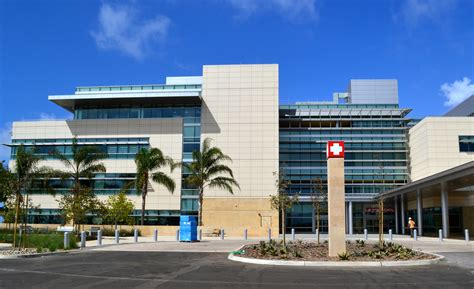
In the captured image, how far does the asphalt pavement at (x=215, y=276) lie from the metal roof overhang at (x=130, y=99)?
128 feet

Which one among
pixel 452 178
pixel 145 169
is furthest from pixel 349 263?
pixel 145 169

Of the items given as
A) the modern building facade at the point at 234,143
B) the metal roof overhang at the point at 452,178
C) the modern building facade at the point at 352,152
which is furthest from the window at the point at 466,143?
the metal roof overhang at the point at 452,178

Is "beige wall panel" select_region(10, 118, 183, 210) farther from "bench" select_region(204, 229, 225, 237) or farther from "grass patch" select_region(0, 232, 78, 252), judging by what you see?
"grass patch" select_region(0, 232, 78, 252)

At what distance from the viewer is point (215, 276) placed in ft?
43.4

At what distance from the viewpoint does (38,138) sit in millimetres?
58344

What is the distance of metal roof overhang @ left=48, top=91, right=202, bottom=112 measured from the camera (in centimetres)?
5478

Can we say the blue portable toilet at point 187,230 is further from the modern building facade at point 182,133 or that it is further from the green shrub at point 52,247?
the modern building facade at point 182,133

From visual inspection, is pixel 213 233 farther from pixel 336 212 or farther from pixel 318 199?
pixel 336 212

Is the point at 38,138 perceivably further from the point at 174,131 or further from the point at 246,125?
the point at 246,125

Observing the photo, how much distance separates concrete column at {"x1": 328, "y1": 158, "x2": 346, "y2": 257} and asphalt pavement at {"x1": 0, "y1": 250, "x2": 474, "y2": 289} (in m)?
2.35

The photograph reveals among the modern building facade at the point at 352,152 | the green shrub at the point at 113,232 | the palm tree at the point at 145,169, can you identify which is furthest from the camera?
the modern building facade at the point at 352,152

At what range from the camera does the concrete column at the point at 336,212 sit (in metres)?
17.8

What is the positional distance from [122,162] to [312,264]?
42782mm

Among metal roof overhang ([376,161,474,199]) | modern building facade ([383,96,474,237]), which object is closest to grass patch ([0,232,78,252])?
metal roof overhang ([376,161,474,199])
